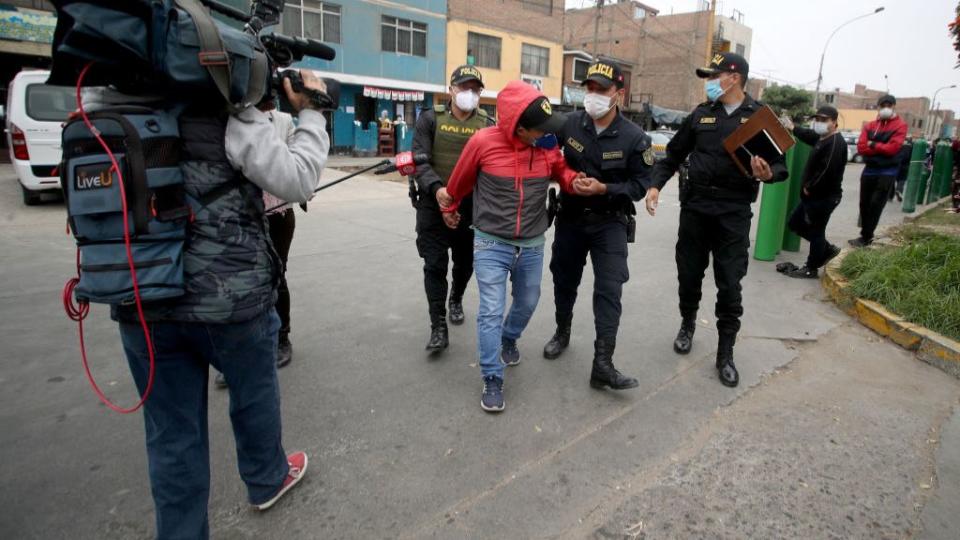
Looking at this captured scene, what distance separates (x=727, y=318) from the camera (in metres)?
3.62

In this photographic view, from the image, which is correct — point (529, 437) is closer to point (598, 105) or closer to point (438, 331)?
point (438, 331)

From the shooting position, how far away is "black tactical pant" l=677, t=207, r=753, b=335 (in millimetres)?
3572

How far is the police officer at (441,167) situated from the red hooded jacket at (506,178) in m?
0.71

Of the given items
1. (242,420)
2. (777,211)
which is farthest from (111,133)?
(777,211)

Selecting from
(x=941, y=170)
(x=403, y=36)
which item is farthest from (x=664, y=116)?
(x=941, y=170)

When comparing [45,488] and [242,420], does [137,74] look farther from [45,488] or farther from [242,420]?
[45,488]

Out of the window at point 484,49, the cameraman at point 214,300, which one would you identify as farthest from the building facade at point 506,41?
the cameraman at point 214,300

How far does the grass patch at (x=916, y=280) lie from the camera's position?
4152 mm

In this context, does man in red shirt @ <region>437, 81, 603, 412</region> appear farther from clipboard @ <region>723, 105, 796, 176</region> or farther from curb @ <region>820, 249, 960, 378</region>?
curb @ <region>820, 249, 960, 378</region>

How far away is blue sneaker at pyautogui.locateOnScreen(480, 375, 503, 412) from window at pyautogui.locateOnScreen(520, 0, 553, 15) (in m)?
26.6

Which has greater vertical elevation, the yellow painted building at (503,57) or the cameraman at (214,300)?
the yellow painted building at (503,57)

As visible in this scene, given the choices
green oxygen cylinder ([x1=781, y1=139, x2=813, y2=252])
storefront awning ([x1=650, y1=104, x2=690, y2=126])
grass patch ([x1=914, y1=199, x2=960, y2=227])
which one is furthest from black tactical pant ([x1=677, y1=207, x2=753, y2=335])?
storefront awning ([x1=650, y1=104, x2=690, y2=126])

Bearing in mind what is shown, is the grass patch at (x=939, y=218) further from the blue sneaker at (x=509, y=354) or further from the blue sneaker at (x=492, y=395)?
the blue sneaker at (x=492, y=395)

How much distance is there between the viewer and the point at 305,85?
1911 mm
